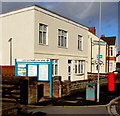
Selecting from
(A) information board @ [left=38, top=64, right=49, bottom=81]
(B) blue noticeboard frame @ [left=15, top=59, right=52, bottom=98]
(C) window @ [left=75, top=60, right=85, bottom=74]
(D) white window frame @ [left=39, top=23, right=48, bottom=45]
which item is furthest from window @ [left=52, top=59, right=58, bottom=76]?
(A) information board @ [left=38, top=64, right=49, bottom=81]

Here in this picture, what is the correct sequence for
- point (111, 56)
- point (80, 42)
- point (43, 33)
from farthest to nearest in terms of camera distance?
point (111, 56) < point (80, 42) < point (43, 33)

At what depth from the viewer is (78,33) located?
824 inches

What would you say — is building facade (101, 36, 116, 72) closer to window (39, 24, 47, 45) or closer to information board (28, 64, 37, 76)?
window (39, 24, 47, 45)

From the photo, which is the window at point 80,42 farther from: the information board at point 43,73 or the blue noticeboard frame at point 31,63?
the information board at point 43,73

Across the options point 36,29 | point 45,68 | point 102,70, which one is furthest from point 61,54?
point 102,70

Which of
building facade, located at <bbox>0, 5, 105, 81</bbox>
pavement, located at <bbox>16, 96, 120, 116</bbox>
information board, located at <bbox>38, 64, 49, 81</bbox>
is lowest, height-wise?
pavement, located at <bbox>16, 96, 120, 116</bbox>

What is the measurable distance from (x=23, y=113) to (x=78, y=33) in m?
15.2

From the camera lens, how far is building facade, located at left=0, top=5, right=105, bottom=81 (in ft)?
47.5

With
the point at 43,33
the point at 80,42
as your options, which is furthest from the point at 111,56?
Result: the point at 43,33

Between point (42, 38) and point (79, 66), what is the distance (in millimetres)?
7444

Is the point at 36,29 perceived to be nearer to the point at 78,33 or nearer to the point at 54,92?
the point at 54,92

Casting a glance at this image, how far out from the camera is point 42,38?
1534 centimetres

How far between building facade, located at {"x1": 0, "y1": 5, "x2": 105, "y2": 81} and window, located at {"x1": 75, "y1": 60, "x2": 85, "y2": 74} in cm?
11

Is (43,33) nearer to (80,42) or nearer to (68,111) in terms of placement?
(80,42)
